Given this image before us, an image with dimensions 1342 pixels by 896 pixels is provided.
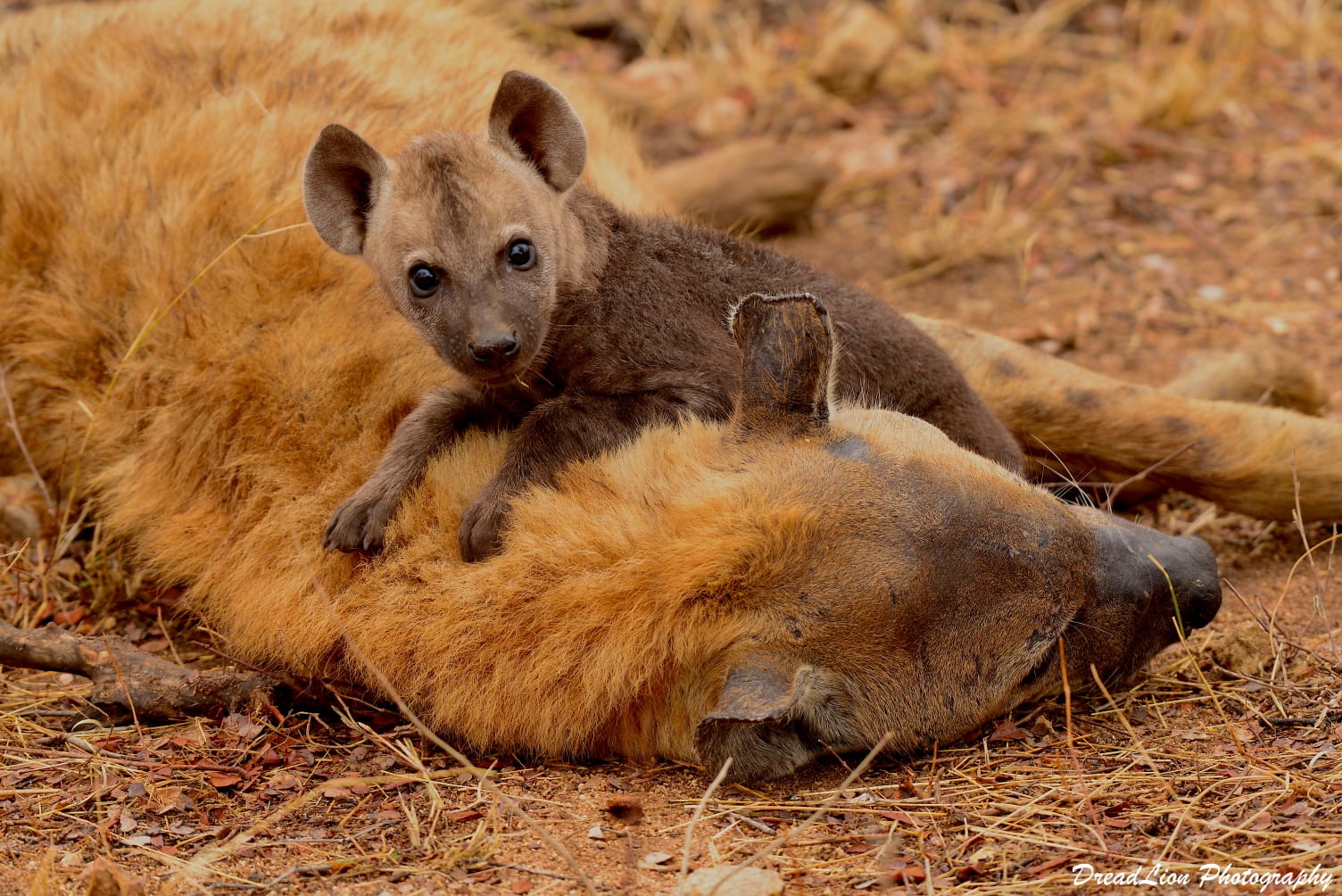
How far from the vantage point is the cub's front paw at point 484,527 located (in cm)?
342

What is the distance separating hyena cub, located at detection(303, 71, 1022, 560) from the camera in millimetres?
3375

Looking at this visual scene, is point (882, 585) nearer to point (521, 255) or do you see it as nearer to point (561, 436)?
point (561, 436)

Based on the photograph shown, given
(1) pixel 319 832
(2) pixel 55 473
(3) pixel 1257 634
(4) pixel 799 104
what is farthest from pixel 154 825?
(4) pixel 799 104

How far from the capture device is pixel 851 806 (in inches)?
124

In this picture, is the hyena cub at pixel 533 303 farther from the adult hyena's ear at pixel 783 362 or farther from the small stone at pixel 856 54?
the small stone at pixel 856 54

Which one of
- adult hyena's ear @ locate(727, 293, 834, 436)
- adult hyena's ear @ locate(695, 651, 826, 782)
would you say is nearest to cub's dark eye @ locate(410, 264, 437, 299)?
adult hyena's ear @ locate(727, 293, 834, 436)

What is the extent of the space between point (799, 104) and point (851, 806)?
5803mm

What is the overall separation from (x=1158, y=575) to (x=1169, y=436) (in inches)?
49.1

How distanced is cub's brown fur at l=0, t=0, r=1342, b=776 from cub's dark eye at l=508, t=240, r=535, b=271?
51 cm

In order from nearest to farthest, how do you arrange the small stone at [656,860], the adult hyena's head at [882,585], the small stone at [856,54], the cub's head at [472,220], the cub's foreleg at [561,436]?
the small stone at [656,860], the adult hyena's head at [882,585], the cub's head at [472,220], the cub's foreleg at [561,436], the small stone at [856,54]

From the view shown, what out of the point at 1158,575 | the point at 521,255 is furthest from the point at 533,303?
the point at 1158,575

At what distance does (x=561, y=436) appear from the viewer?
3496 mm

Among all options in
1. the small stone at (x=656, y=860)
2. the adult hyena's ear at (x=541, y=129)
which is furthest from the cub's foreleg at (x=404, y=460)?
the small stone at (x=656, y=860)

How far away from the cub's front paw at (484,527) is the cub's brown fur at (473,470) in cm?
4
